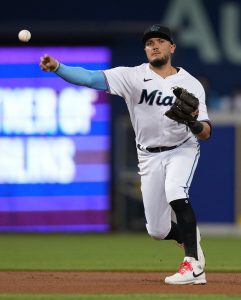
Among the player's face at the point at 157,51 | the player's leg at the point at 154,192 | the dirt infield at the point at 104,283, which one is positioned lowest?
the dirt infield at the point at 104,283

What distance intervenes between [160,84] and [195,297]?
1.62 m

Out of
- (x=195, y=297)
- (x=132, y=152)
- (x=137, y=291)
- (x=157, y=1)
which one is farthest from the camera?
(x=157, y=1)

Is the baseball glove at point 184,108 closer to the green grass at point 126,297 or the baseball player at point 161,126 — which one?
the baseball player at point 161,126

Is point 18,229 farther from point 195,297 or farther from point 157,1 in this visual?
point 195,297

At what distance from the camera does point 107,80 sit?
713 cm

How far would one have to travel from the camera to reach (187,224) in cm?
690

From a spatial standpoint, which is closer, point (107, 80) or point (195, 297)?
point (195, 297)

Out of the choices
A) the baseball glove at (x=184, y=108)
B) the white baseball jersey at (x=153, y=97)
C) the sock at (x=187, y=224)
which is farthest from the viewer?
the white baseball jersey at (x=153, y=97)

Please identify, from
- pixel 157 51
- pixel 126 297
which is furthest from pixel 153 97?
pixel 126 297

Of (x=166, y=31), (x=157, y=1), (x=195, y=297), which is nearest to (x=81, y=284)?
(x=195, y=297)

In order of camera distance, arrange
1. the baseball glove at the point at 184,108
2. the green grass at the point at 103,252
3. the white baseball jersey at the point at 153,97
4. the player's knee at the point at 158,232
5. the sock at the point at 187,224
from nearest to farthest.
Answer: the baseball glove at the point at 184,108, the sock at the point at 187,224, the white baseball jersey at the point at 153,97, the player's knee at the point at 158,232, the green grass at the point at 103,252

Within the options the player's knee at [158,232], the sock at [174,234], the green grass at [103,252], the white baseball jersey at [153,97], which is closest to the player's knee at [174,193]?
the white baseball jersey at [153,97]

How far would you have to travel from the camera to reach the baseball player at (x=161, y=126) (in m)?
6.92

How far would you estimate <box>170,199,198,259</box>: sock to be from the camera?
271 inches
